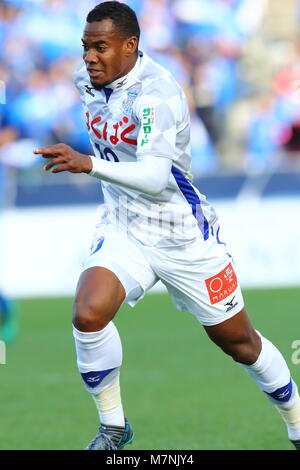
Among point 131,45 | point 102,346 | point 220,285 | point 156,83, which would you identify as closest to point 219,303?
point 220,285

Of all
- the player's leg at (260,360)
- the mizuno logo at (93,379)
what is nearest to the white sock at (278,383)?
the player's leg at (260,360)

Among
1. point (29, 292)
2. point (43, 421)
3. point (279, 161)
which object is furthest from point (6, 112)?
point (43, 421)

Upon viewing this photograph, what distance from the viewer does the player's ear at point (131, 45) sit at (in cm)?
544

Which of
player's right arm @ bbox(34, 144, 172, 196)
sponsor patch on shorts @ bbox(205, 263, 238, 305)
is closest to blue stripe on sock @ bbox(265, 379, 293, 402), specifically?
sponsor patch on shorts @ bbox(205, 263, 238, 305)

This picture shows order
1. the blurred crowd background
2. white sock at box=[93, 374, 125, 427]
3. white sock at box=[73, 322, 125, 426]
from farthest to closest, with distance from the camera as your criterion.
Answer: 1. the blurred crowd background
2. white sock at box=[93, 374, 125, 427]
3. white sock at box=[73, 322, 125, 426]

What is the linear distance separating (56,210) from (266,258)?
9.18ft

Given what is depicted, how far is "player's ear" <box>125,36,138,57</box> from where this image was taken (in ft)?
17.8

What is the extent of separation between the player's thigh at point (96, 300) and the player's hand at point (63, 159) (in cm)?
71

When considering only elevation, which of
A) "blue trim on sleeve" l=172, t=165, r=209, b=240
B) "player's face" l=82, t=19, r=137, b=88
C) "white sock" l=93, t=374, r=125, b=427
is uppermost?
"player's face" l=82, t=19, r=137, b=88

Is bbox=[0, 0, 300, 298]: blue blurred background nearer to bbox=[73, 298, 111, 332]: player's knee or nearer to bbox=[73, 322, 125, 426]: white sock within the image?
bbox=[73, 322, 125, 426]: white sock

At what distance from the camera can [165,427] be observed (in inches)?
257

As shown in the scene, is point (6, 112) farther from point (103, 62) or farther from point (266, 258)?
point (103, 62)

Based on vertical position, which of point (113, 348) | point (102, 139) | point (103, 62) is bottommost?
point (113, 348)

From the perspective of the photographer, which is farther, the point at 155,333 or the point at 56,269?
the point at 56,269
